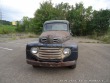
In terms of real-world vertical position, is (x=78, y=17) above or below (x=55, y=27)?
above

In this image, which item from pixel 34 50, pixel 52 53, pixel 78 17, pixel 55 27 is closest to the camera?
pixel 52 53

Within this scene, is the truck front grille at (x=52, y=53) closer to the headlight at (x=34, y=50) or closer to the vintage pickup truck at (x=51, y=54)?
the vintage pickup truck at (x=51, y=54)

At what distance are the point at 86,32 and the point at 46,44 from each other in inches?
852

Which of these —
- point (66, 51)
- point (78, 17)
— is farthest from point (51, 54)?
point (78, 17)

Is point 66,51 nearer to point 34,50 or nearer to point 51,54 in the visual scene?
point 51,54

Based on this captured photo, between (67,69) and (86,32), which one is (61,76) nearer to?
(67,69)

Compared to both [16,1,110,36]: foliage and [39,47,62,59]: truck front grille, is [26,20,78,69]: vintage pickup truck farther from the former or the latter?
[16,1,110,36]: foliage

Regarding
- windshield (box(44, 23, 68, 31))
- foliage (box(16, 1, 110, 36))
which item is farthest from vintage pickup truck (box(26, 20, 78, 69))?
foliage (box(16, 1, 110, 36))

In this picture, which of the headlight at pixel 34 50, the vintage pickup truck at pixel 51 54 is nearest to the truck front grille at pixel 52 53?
the vintage pickup truck at pixel 51 54

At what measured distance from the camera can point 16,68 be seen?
668 centimetres

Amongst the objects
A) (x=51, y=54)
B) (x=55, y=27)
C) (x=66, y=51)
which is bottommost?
(x=51, y=54)

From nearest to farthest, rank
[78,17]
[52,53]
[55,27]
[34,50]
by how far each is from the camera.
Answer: [52,53], [34,50], [55,27], [78,17]

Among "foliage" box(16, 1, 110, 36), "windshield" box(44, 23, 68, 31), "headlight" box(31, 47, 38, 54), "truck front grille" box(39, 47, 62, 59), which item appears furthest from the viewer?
"foliage" box(16, 1, 110, 36)

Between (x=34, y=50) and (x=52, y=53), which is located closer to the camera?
(x=52, y=53)
